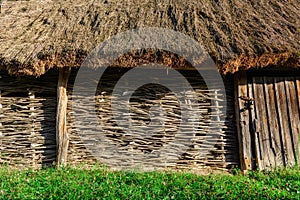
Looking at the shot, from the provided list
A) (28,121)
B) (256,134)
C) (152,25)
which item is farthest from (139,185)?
(152,25)

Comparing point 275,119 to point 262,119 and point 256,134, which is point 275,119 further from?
point 256,134

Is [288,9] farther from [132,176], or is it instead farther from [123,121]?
[132,176]

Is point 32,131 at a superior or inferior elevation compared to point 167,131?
superior

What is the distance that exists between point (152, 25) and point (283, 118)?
291 centimetres

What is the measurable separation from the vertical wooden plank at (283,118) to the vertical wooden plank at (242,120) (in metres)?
0.60

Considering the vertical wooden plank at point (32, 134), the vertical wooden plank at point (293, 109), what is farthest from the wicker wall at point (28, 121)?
the vertical wooden plank at point (293, 109)

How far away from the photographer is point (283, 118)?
20.9 feet

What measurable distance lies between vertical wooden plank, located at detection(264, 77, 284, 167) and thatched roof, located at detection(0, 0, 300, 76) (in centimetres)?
55

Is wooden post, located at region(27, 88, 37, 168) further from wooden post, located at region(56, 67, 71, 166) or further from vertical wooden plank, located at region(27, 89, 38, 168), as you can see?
wooden post, located at region(56, 67, 71, 166)

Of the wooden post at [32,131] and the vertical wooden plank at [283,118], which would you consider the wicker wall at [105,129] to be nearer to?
the wooden post at [32,131]

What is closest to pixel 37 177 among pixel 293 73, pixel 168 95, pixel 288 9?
pixel 168 95

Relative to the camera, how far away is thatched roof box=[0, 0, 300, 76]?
226 inches

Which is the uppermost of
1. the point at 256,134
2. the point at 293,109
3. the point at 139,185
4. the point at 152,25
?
the point at 152,25

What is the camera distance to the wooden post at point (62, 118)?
623cm
